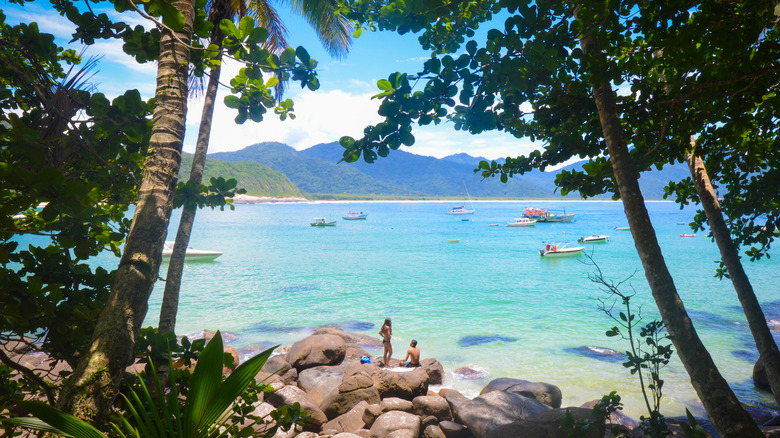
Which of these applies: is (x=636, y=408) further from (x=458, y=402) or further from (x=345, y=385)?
(x=345, y=385)

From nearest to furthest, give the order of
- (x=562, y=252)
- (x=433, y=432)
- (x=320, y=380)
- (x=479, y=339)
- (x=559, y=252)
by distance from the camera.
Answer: (x=433, y=432) → (x=320, y=380) → (x=479, y=339) → (x=559, y=252) → (x=562, y=252)

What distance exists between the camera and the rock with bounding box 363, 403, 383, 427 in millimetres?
6121

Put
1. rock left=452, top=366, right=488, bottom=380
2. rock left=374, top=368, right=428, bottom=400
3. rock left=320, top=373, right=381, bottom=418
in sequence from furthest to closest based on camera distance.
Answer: rock left=452, top=366, right=488, bottom=380 < rock left=374, top=368, right=428, bottom=400 < rock left=320, top=373, right=381, bottom=418

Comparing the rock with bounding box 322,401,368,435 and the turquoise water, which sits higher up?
the rock with bounding box 322,401,368,435

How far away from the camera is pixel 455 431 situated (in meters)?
5.94

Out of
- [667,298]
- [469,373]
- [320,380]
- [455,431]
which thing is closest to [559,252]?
[469,373]

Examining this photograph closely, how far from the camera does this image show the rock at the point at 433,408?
21.8 feet

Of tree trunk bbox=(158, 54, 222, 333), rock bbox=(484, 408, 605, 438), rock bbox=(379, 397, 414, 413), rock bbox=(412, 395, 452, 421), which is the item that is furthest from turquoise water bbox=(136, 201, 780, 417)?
tree trunk bbox=(158, 54, 222, 333)

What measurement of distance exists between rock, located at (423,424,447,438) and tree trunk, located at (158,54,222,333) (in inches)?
171

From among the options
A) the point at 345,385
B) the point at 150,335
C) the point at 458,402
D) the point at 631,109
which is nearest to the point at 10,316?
the point at 150,335

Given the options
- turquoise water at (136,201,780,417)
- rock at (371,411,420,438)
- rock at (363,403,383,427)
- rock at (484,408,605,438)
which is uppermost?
rock at (484,408,605,438)

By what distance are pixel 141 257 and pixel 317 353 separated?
8832 millimetres

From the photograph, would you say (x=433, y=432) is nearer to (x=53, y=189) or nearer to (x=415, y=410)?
(x=415, y=410)

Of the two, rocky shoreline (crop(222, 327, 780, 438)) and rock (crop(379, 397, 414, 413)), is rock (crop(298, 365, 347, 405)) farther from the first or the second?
rock (crop(379, 397, 414, 413))
